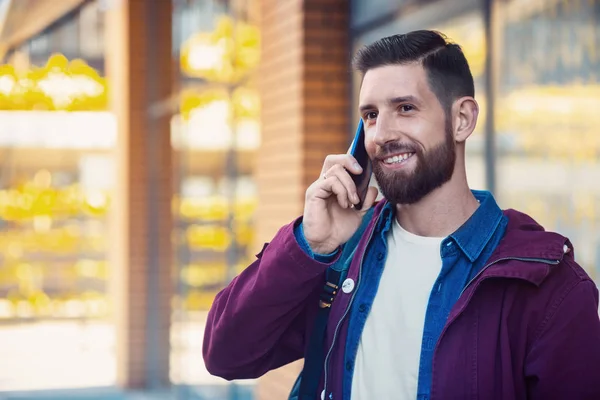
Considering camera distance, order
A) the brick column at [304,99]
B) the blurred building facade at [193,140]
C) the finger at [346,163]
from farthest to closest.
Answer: the brick column at [304,99]
the blurred building facade at [193,140]
the finger at [346,163]

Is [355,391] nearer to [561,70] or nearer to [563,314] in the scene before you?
[563,314]

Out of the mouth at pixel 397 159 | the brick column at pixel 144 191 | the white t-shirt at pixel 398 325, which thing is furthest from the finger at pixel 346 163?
the brick column at pixel 144 191

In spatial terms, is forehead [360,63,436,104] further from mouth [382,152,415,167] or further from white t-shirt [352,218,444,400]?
white t-shirt [352,218,444,400]

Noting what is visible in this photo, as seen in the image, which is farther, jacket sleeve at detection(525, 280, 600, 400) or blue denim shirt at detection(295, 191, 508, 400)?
blue denim shirt at detection(295, 191, 508, 400)

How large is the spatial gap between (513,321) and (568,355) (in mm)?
146

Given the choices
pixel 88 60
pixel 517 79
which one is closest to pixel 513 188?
pixel 517 79

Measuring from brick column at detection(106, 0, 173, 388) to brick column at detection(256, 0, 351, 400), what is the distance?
527 cm

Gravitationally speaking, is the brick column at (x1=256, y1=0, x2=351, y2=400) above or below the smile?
above

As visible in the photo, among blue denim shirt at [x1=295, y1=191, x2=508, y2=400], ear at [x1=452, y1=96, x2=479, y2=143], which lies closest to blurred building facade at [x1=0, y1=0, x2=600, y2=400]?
ear at [x1=452, y1=96, x2=479, y2=143]

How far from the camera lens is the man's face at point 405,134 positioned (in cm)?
234

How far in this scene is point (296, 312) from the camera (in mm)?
2443

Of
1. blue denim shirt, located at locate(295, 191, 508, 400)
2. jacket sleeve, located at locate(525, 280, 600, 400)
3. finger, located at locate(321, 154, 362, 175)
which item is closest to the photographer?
jacket sleeve, located at locate(525, 280, 600, 400)

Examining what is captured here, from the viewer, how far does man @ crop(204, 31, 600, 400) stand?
2.11 meters

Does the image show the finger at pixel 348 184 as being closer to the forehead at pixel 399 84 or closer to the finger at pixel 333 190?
the finger at pixel 333 190
